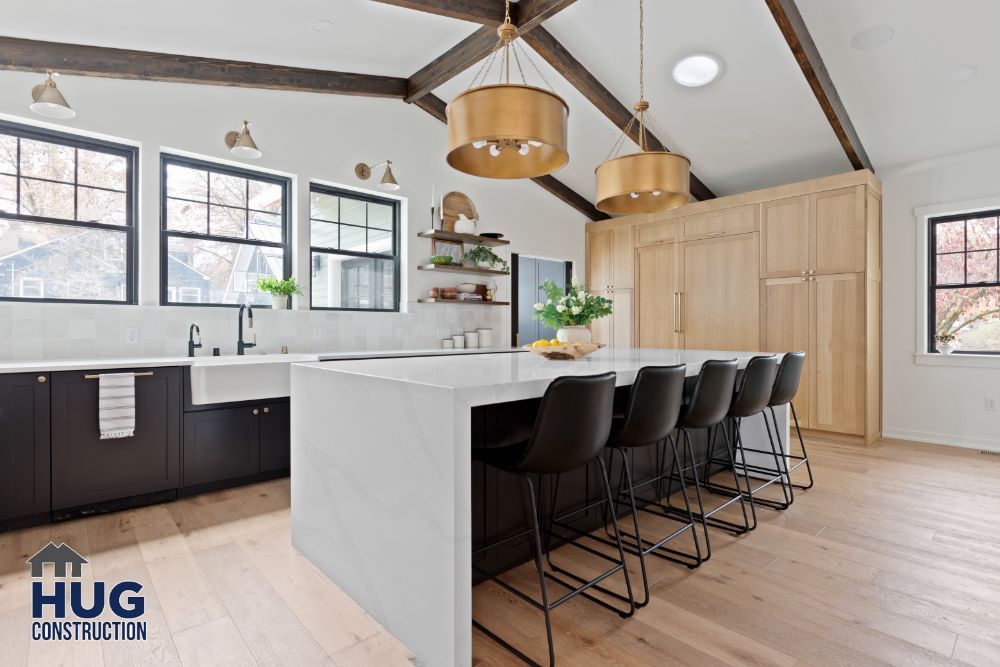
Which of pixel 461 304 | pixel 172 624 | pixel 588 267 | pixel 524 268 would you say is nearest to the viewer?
pixel 172 624

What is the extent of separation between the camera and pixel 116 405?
296 centimetres

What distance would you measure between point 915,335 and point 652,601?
14.9ft

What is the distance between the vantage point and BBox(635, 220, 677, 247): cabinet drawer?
613 cm

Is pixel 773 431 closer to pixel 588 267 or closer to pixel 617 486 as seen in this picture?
pixel 617 486

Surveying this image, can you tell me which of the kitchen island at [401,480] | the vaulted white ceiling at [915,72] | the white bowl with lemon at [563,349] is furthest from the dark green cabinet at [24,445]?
the vaulted white ceiling at [915,72]

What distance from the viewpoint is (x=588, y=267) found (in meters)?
7.08

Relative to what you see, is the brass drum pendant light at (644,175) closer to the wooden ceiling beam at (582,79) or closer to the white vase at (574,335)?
the white vase at (574,335)

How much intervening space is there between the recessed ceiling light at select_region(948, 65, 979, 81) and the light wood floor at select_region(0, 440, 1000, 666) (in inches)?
121

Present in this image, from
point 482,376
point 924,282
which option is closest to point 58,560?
point 482,376

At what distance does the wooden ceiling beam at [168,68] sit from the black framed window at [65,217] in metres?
0.44

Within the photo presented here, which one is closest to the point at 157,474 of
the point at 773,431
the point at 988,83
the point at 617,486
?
the point at 617,486

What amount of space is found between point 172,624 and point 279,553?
0.61 metres

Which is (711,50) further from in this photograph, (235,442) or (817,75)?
(235,442)

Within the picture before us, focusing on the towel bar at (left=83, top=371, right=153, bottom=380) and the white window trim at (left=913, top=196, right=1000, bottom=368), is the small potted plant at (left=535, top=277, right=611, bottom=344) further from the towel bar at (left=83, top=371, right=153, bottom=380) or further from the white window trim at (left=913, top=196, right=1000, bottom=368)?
the white window trim at (left=913, top=196, right=1000, bottom=368)
